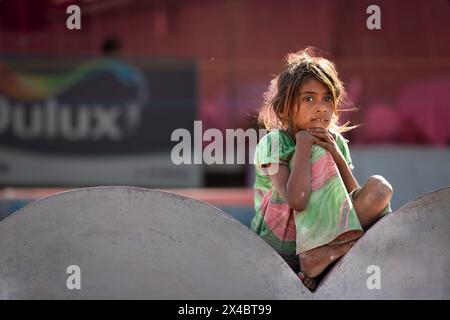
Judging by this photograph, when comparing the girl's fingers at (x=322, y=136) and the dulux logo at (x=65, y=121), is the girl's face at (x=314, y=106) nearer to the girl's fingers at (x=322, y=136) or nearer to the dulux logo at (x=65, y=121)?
the girl's fingers at (x=322, y=136)

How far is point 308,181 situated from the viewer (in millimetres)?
2330

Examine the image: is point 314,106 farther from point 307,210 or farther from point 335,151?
point 307,210

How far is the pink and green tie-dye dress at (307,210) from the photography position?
2312mm

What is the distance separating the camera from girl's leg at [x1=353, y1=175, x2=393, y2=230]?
2338mm

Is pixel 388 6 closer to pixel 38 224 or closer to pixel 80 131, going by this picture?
pixel 80 131

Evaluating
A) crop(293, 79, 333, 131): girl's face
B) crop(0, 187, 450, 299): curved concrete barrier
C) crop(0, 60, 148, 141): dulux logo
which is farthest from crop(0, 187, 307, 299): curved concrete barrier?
crop(0, 60, 148, 141): dulux logo

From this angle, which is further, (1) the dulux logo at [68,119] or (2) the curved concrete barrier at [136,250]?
(1) the dulux logo at [68,119]

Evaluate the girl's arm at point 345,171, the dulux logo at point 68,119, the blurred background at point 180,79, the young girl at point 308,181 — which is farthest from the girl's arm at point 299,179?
the dulux logo at point 68,119

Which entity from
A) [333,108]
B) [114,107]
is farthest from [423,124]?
[333,108]

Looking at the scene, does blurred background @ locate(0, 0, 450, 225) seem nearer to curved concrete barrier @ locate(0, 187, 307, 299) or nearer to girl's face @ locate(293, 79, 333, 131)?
girl's face @ locate(293, 79, 333, 131)

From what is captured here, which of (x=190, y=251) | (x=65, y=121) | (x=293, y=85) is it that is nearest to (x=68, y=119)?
(x=65, y=121)

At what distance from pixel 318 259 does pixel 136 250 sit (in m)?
0.49

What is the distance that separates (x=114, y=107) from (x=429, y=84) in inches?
101
